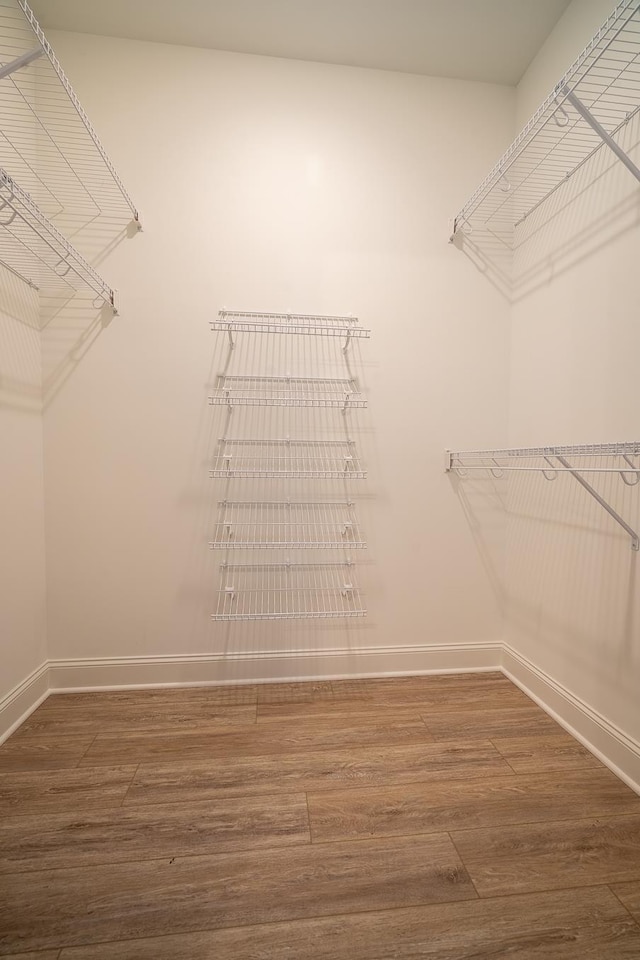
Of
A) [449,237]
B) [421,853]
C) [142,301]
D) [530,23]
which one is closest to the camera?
[421,853]

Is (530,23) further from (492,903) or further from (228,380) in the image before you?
(492,903)

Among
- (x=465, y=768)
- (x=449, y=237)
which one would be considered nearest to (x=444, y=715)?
(x=465, y=768)

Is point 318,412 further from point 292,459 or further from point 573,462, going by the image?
point 573,462

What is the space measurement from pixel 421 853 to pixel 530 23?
2951mm

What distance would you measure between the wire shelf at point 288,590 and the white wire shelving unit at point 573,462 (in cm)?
76

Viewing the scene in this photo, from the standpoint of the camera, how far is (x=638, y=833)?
3.80ft

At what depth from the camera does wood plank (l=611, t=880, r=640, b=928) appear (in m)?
0.96

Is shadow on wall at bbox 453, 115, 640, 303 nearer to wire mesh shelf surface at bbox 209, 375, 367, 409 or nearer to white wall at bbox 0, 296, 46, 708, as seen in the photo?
wire mesh shelf surface at bbox 209, 375, 367, 409

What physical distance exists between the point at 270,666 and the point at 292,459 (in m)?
0.96

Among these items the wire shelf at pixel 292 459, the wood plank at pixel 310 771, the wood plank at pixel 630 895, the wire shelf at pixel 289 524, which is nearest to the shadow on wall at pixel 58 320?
the wire shelf at pixel 292 459

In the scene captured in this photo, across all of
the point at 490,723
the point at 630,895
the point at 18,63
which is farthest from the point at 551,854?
the point at 18,63

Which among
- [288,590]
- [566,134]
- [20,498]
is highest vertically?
[566,134]

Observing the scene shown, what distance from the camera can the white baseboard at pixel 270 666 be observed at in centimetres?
184

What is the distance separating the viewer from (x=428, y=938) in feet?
2.93
